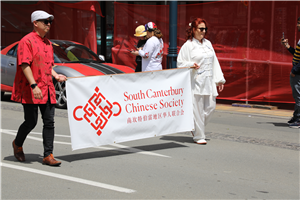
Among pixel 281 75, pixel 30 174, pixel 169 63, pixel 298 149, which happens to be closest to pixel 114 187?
pixel 30 174

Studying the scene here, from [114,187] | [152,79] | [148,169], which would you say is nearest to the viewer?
[114,187]

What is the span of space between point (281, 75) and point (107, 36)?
777 centimetres

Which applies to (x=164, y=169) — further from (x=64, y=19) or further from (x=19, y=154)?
(x=64, y=19)

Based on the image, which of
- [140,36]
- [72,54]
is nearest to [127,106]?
[140,36]

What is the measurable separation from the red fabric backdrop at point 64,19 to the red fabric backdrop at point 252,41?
3651 millimetres

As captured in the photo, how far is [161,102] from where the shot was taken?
6.18 meters

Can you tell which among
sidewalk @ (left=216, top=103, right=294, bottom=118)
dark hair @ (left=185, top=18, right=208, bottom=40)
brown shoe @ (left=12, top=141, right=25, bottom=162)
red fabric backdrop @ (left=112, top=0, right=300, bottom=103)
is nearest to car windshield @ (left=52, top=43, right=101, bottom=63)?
red fabric backdrop @ (left=112, top=0, right=300, bottom=103)

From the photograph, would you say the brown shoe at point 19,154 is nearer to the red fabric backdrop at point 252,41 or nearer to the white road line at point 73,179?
the white road line at point 73,179

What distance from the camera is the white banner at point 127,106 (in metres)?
5.37

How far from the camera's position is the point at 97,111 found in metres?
5.50

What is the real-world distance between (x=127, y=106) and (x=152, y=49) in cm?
278

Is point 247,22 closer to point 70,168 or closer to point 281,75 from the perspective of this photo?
point 281,75

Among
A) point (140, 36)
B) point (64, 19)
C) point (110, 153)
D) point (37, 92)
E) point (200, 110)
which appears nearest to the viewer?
point (37, 92)

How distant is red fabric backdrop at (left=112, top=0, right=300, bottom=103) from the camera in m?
10.1
